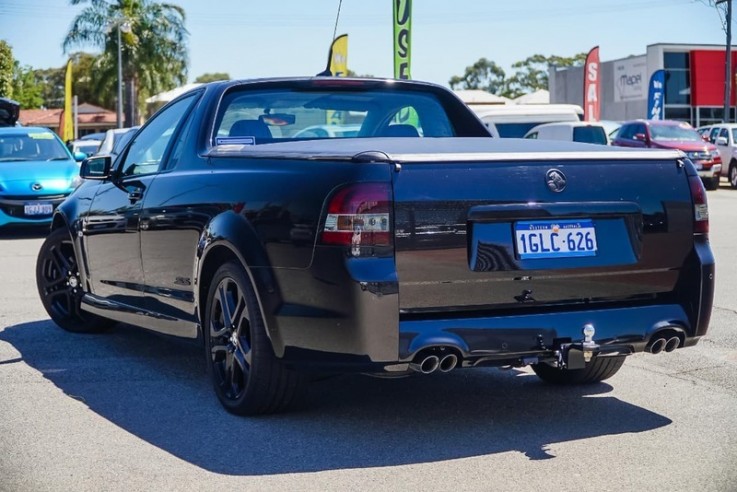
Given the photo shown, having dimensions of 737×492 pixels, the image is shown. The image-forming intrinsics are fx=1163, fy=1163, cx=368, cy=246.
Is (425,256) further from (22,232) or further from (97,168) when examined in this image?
(22,232)

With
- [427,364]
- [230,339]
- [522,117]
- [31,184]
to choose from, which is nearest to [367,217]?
[427,364]

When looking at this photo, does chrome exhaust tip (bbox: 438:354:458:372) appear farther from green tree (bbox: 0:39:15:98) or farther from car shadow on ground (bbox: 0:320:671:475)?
green tree (bbox: 0:39:15:98)

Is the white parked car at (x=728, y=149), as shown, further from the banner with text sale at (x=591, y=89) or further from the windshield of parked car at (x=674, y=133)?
the banner with text sale at (x=591, y=89)

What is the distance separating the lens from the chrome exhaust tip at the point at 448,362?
459cm

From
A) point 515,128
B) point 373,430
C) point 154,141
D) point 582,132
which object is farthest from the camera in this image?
point 515,128

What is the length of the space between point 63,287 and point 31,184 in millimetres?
9018

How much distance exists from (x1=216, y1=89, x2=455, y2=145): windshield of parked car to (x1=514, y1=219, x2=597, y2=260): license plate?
5.59ft

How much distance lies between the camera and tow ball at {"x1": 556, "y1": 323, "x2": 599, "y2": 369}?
15.4ft

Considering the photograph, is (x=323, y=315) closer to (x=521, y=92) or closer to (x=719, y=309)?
(x=719, y=309)

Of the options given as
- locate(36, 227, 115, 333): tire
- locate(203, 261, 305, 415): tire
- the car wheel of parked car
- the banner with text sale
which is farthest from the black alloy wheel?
the banner with text sale

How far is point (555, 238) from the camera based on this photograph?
4777mm

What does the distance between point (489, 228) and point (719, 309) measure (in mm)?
4696

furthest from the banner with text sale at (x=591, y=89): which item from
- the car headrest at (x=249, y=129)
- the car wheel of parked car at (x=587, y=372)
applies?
the car headrest at (x=249, y=129)

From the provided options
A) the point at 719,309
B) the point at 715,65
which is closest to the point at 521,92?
the point at 715,65
